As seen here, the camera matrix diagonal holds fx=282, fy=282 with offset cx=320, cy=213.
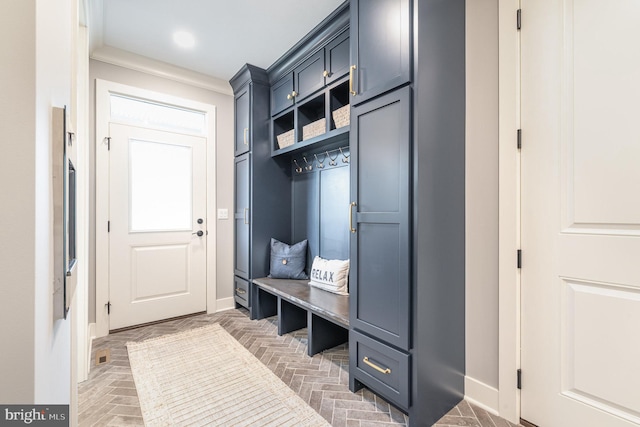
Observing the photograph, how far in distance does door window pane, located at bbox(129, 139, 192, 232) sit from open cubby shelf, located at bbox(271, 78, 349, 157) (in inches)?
43.4

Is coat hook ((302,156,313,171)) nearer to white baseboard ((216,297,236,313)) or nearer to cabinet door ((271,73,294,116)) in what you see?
cabinet door ((271,73,294,116))

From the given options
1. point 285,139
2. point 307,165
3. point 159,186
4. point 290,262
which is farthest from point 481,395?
point 159,186

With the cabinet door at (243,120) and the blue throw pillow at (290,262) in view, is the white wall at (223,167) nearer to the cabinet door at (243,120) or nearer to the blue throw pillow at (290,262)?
the cabinet door at (243,120)

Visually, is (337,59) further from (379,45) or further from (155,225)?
(155,225)

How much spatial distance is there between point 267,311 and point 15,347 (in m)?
2.79

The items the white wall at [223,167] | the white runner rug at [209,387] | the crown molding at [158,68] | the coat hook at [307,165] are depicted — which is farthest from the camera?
the white wall at [223,167]

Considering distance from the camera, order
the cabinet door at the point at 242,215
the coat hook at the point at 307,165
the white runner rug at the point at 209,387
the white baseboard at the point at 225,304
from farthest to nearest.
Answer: the white baseboard at the point at 225,304 < the cabinet door at the point at 242,215 < the coat hook at the point at 307,165 < the white runner rug at the point at 209,387

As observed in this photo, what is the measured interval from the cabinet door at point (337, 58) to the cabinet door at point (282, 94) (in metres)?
0.57

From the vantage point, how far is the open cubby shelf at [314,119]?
2408 mm
